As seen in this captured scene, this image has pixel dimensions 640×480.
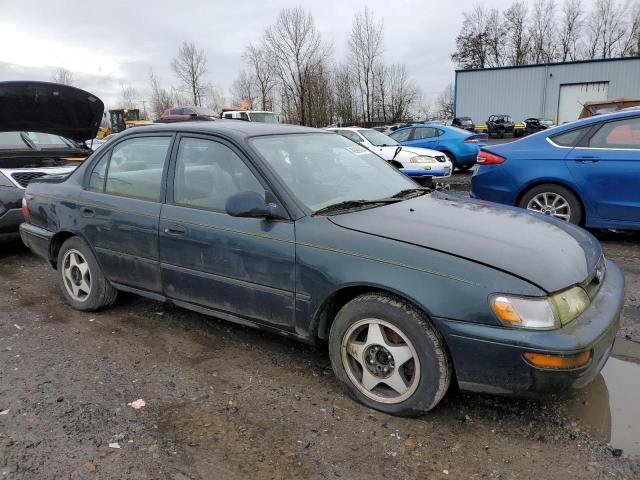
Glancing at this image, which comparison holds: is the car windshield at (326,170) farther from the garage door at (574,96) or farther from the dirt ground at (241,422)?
the garage door at (574,96)

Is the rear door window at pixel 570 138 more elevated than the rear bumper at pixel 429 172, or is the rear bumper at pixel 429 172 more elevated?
the rear door window at pixel 570 138

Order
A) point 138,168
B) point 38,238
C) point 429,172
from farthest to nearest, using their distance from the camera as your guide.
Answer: point 429,172 < point 38,238 < point 138,168

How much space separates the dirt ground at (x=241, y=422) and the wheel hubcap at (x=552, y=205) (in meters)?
2.29

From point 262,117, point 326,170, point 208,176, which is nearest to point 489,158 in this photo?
point 326,170

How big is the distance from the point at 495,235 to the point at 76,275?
11.2 ft

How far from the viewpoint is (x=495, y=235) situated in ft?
8.87

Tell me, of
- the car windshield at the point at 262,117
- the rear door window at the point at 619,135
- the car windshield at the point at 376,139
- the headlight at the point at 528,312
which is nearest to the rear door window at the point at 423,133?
the car windshield at the point at 376,139

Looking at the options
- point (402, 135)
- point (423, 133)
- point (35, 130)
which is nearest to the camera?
point (35, 130)

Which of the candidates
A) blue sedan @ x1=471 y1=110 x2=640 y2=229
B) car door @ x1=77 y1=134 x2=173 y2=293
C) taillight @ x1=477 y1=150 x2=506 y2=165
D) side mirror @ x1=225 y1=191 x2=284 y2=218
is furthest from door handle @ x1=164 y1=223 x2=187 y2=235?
taillight @ x1=477 y1=150 x2=506 y2=165

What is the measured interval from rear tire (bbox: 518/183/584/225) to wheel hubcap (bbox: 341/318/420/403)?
12.9 ft

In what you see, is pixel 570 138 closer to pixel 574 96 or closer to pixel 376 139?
pixel 376 139

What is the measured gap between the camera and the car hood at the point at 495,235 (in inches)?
96.2

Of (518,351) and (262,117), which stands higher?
(262,117)

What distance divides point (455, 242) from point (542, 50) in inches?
2594
